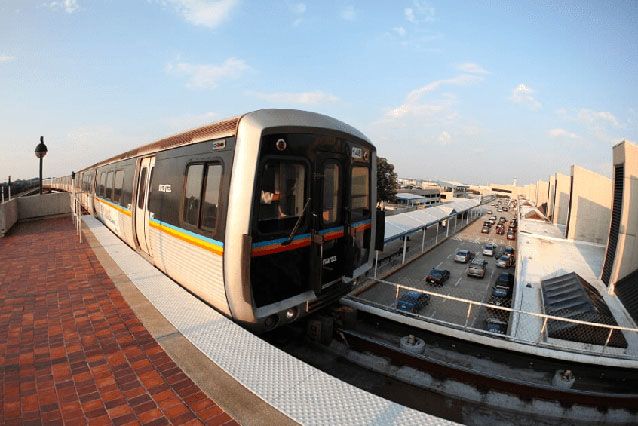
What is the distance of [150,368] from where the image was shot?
3.41 metres

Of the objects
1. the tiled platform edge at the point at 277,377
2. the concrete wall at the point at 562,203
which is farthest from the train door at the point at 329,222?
the concrete wall at the point at 562,203

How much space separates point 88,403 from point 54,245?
8822 millimetres

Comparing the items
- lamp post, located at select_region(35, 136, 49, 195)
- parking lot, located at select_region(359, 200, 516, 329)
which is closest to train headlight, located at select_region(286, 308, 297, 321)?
parking lot, located at select_region(359, 200, 516, 329)

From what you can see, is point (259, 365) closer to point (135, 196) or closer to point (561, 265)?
point (135, 196)

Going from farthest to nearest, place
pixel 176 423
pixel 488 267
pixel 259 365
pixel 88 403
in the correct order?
pixel 488 267 → pixel 259 365 → pixel 88 403 → pixel 176 423

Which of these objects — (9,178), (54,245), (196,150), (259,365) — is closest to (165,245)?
(196,150)

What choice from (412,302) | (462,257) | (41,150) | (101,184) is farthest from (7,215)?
(462,257)

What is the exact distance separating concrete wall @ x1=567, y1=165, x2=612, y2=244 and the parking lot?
205 inches

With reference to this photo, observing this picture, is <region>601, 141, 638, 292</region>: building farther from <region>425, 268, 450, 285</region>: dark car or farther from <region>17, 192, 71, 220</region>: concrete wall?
<region>17, 192, 71, 220</region>: concrete wall

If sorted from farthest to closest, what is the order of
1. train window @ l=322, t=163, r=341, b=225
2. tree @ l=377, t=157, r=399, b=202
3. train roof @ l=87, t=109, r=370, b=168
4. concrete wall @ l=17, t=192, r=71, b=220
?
1. tree @ l=377, t=157, r=399, b=202
2. concrete wall @ l=17, t=192, r=71, b=220
3. train window @ l=322, t=163, r=341, b=225
4. train roof @ l=87, t=109, r=370, b=168

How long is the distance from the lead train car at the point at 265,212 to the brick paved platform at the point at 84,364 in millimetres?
1160

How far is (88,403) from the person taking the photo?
292 cm

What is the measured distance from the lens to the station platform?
2.75 m

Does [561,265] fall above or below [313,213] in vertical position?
below
